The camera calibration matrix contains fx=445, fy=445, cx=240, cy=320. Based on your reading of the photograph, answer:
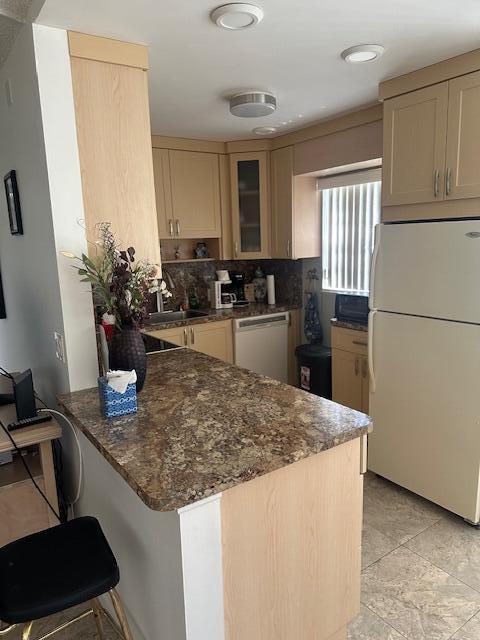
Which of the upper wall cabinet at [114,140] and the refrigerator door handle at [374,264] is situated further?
the refrigerator door handle at [374,264]

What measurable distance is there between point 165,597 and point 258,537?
319 millimetres

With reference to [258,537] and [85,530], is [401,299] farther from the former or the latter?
[85,530]

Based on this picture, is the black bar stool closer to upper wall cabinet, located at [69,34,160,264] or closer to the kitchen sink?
upper wall cabinet, located at [69,34,160,264]

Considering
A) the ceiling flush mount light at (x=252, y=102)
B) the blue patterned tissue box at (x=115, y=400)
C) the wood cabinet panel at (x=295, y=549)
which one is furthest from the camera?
the ceiling flush mount light at (x=252, y=102)

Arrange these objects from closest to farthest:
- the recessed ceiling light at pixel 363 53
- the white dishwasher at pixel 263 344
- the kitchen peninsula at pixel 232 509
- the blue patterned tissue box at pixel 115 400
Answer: the kitchen peninsula at pixel 232 509 → the blue patterned tissue box at pixel 115 400 → the recessed ceiling light at pixel 363 53 → the white dishwasher at pixel 263 344

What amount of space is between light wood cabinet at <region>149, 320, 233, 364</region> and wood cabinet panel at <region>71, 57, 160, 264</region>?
4.99 feet

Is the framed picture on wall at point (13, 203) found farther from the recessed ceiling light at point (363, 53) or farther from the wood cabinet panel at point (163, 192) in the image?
the recessed ceiling light at point (363, 53)

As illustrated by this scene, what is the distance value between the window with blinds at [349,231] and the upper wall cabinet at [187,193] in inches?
36.9

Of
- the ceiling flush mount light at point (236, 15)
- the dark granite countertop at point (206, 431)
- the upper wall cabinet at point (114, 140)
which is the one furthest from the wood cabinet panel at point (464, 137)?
the upper wall cabinet at point (114, 140)

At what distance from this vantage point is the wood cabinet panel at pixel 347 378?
10.5 ft

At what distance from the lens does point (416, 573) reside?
2059 mm

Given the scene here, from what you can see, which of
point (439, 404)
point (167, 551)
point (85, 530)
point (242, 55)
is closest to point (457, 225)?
point (439, 404)

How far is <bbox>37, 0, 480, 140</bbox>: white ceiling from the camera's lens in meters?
1.61

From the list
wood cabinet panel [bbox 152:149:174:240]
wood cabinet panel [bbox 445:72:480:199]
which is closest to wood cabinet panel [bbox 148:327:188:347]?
wood cabinet panel [bbox 152:149:174:240]
